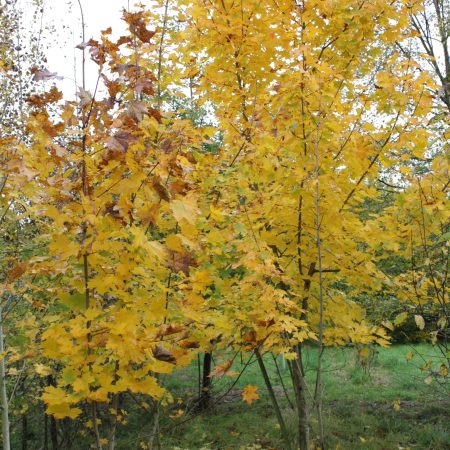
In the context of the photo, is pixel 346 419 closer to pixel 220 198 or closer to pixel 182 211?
pixel 220 198

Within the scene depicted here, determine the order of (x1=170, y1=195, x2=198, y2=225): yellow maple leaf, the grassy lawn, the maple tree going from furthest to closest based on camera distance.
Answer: the grassy lawn → the maple tree → (x1=170, y1=195, x2=198, y2=225): yellow maple leaf

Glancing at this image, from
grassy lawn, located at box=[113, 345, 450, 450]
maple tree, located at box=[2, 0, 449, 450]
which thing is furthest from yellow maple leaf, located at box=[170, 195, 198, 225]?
grassy lawn, located at box=[113, 345, 450, 450]

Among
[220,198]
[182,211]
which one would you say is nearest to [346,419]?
[220,198]

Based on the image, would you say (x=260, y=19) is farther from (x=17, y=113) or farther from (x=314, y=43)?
(x=17, y=113)

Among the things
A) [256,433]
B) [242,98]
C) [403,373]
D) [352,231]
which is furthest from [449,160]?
[403,373]

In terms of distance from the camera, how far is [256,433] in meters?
7.25

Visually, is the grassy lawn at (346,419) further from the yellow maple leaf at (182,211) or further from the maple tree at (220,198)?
the yellow maple leaf at (182,211)

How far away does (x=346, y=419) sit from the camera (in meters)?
7.32

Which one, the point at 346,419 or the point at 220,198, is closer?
the point at 220,198

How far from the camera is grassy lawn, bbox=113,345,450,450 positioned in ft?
21.4

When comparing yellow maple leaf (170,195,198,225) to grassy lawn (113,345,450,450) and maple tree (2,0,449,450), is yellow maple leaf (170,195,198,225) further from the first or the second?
grassy lawn (113,345,450,450)

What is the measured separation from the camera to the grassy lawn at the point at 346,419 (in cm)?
653

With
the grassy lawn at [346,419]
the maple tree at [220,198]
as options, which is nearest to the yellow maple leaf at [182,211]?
the maple tree at [220,198]

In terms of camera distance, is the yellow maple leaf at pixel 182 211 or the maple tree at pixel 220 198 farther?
the maple tree at pixel 220 198
